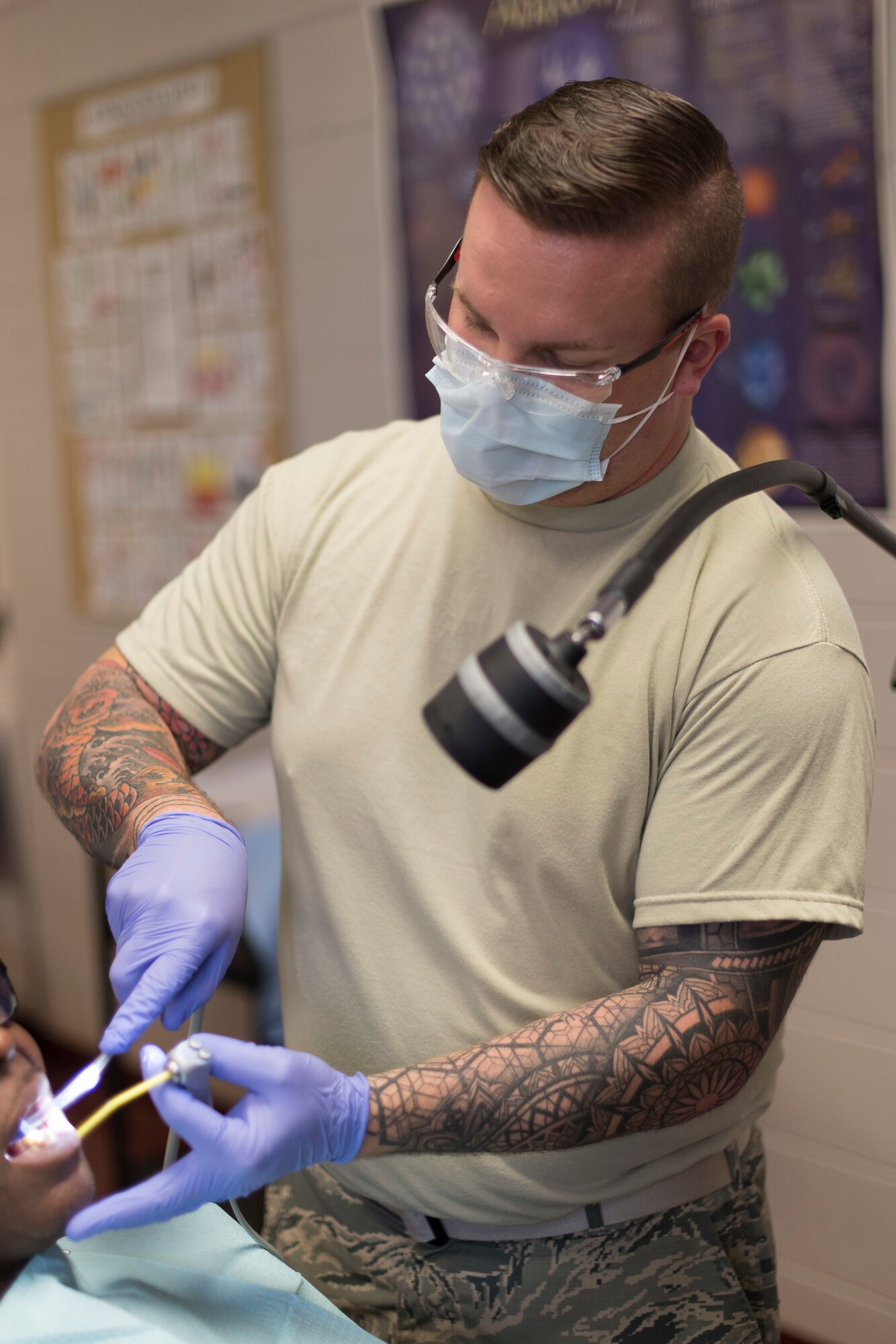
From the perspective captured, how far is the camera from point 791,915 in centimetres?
102

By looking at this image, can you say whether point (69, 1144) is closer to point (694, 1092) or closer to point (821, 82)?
point (694, 1092)

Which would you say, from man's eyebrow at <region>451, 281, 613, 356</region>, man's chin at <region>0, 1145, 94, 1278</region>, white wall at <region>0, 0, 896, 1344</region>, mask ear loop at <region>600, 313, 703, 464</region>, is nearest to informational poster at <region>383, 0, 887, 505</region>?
white wall at <region>0, 0, 896, 1344</region>

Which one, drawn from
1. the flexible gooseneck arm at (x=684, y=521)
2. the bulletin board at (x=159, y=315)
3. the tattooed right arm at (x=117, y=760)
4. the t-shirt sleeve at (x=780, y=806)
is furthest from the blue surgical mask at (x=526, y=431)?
the bulletin board at (x=159, y=315)

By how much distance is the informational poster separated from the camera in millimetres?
1816

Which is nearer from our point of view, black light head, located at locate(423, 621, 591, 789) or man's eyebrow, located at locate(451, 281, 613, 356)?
black light head, located at locate(423, 621, 591, 789)

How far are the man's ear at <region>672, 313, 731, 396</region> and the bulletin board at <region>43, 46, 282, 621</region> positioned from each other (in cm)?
169

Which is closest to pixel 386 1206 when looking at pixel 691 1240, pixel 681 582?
pixel 691 1240

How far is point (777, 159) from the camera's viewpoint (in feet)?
6.19

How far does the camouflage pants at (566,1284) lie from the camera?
3.96ft

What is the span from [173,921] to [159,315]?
7.32 feet

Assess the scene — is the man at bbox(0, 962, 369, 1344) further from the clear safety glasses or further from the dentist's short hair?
the dentist's short hair

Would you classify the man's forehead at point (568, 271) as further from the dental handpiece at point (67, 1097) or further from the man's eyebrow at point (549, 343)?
the dental handpiece at point (67, 1097)

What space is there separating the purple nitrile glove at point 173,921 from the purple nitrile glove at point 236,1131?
0.23ft

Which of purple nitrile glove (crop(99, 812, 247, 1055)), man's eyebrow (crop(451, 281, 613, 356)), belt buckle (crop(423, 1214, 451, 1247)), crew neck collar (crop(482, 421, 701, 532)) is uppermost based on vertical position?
man's eyebrow (crop(451, 281, 613, 356))
